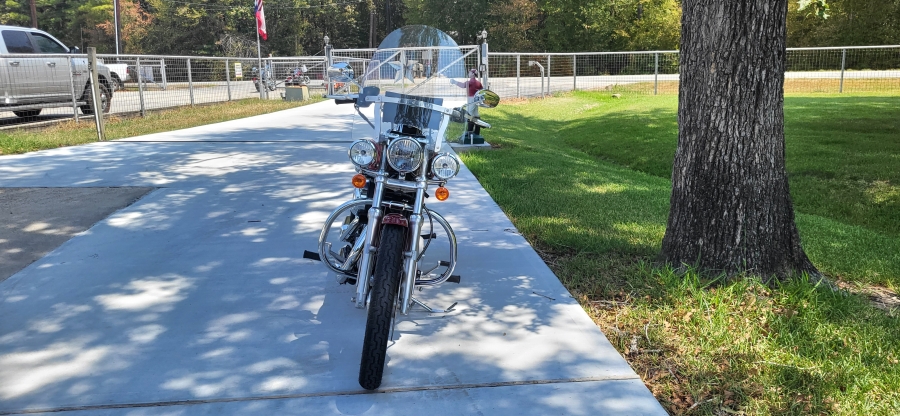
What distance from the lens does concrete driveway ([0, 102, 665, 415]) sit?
2893 millimetres

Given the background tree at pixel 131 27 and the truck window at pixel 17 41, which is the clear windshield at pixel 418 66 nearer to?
the truck window at pixel 17 41

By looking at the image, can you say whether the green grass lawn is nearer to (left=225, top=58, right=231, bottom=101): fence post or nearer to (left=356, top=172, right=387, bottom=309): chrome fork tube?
(left=356, top=172, right=387, bottom=309): chrome fork tube

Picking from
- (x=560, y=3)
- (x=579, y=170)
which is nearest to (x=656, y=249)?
(x=579, y=170)

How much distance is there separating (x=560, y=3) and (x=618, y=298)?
1676 inches

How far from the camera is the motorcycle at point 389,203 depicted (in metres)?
2.98

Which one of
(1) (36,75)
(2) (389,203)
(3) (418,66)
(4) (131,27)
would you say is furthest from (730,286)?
(4) (131,27)

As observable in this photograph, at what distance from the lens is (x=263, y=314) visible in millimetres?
3760

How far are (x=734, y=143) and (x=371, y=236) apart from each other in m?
2.18

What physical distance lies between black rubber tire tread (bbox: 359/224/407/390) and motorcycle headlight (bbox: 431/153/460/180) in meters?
0.37

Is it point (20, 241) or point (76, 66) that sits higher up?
point (76, 66)

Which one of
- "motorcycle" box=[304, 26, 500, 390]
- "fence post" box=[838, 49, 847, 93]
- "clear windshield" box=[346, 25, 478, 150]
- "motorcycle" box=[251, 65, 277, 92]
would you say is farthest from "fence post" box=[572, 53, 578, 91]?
"motorcycle" box=[304, 26, 500, 390]

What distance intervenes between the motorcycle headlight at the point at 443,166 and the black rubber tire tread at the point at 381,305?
37 cm

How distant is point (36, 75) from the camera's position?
12.1m

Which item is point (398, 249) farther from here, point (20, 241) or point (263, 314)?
point (20, 241)
